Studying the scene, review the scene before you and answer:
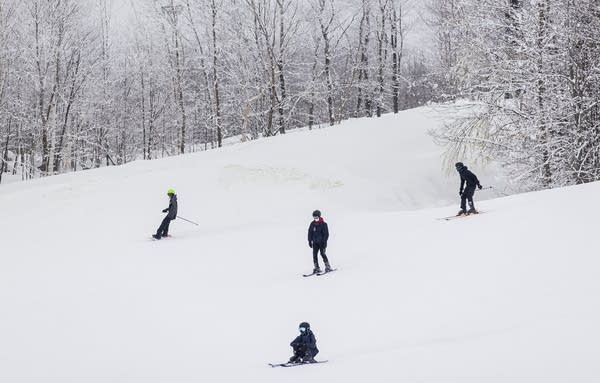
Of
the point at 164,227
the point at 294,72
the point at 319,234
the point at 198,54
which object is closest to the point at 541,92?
the point at 319,234

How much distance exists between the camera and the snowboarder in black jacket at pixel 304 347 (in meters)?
7.04

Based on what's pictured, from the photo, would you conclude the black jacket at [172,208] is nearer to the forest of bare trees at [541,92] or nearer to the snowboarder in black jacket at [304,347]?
the forest of bare trees at [541,92]

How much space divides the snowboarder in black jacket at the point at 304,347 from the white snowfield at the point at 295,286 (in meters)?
0.20

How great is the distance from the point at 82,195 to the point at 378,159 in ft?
41.9

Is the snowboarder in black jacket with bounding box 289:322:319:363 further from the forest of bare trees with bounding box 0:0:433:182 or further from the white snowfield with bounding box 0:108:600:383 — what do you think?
the forest of bare trees with bounding box 0:0:433:182

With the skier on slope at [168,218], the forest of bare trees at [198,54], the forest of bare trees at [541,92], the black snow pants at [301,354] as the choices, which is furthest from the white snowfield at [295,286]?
the forest of bare trees at [198,54]

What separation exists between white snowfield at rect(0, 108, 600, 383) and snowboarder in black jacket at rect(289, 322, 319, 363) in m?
0.20

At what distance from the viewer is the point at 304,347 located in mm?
7047

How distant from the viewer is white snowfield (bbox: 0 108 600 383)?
21.7ft

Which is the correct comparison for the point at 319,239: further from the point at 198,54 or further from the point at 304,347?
the point at 198,54

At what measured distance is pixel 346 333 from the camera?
8.06m

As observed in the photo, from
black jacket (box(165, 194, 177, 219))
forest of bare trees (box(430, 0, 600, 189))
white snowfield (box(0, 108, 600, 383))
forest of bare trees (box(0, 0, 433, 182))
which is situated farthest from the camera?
forest of bare trees (box(0, 0, 433, 182))

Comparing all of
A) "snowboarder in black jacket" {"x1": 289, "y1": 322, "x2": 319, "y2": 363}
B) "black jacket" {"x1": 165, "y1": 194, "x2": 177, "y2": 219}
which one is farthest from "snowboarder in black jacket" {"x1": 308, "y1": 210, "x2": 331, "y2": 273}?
"black jacket" {"x1": 165, "y1": 194, "x2": 177, "y2": 219}

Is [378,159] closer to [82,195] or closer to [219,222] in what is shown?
[219,222]
